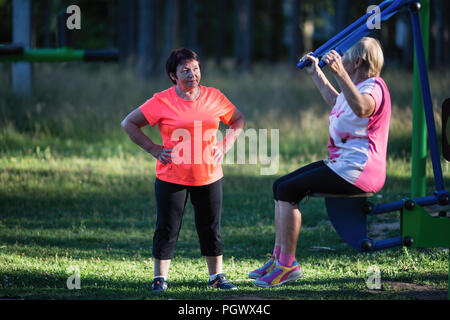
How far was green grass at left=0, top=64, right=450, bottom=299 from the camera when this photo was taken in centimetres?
551

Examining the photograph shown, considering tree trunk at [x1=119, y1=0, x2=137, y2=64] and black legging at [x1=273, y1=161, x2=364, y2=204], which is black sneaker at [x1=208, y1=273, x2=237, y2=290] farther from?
tree trunk at [x1=119, y1=0, x2=137, y2=64]

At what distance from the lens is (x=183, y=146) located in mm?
4930

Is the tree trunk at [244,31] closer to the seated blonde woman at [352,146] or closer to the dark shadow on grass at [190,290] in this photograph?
the dark shadow on grass at [190,290]

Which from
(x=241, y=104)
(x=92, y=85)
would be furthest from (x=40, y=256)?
(x=92, y=85)

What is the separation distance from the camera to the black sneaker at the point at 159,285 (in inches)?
202

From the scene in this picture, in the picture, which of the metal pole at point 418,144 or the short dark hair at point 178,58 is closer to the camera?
the short dark hair at point 178,58

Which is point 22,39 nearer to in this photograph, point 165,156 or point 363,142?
point 165,156

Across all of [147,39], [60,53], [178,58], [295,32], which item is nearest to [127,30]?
[295,32]

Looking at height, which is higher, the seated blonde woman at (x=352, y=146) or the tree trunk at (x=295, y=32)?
the tree trunk at (x=295, y=32)

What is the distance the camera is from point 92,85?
695 inches

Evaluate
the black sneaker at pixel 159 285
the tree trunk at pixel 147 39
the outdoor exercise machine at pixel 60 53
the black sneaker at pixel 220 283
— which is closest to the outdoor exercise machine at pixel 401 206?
the black sneaker at pixel 220 283

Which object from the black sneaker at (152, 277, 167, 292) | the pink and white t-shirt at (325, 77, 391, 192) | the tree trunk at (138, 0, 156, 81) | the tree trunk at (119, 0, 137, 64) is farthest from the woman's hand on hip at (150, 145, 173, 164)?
the tree trunk at (119, 0, 137, 64)

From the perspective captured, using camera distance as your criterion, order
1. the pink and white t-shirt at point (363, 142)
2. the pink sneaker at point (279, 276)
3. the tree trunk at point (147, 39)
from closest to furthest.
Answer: the pink and white t-shirt at point (363, 142), the pink sneaker at point (279, 276), the tree trunk at point (147, 39)
